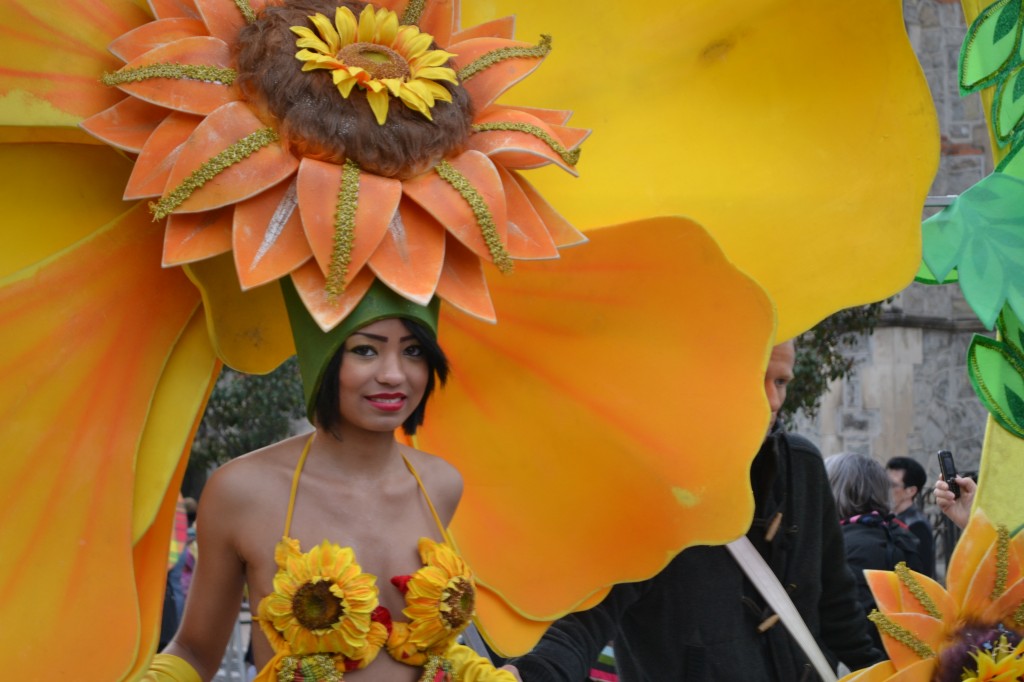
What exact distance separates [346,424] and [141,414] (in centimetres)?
37

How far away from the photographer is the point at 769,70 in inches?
115

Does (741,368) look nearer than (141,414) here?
No

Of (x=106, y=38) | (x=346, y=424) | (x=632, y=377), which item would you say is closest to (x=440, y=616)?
(x=346, y=424)

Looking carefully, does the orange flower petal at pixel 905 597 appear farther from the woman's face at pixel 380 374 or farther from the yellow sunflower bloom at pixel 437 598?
the woman's face at pixel 380 374

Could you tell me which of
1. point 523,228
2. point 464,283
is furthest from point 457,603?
point 523,228

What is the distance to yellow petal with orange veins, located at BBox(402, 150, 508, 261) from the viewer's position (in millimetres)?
2523

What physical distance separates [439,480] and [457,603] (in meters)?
0.32

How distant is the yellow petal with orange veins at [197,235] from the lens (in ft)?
8.02

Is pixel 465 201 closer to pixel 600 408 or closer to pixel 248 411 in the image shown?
pixel 600 408

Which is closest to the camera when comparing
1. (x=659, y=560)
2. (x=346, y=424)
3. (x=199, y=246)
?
(x=199, y=246)

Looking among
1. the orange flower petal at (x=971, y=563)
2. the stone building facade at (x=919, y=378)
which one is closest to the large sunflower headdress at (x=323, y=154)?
the orange flower petal at (x=971, y=563)

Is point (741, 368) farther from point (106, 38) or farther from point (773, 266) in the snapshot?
point (106, 38)

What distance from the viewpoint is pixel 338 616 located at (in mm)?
2484

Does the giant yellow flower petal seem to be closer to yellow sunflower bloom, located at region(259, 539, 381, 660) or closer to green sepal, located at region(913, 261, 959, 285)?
green sepal, located at region(913, 261, 959, 285)
